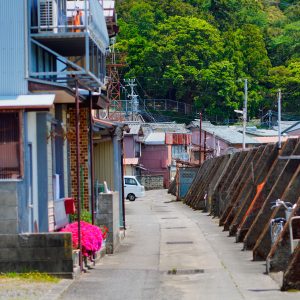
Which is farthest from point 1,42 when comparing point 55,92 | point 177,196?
point 177,196

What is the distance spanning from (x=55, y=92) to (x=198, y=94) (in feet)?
271

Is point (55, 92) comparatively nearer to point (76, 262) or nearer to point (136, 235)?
point (76, 262)

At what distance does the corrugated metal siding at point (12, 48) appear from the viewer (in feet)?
57.6

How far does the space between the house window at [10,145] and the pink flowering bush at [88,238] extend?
7.04ft

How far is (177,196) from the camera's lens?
59.2 metres

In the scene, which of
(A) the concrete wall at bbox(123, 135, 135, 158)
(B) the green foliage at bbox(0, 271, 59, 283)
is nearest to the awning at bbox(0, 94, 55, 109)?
(B) the green foliage at bbox(0, 271, 59, 283)

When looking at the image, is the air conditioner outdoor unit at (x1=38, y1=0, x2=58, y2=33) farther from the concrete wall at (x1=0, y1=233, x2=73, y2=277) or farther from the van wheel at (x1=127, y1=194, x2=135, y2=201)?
the van wheel at (x1=127, y1=194, x2=135, y2=201)

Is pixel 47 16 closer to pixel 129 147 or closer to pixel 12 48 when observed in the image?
pixel 12 48

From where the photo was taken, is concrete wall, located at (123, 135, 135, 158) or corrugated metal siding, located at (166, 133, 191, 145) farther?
corrugated metal siding, located at (166, 133, 191, 145)

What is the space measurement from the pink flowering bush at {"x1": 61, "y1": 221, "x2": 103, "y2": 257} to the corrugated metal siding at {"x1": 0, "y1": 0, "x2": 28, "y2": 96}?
308 centimetres

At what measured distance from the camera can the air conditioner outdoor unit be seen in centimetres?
1841

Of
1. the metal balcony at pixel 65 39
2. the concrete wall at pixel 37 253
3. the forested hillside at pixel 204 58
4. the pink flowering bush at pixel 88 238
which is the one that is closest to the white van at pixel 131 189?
the metal balcony at pixel 65 39

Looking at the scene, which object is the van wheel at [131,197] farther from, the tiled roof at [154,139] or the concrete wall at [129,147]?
the tiled roof at [154,139]

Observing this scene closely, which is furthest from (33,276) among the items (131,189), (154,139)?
(154,139)
